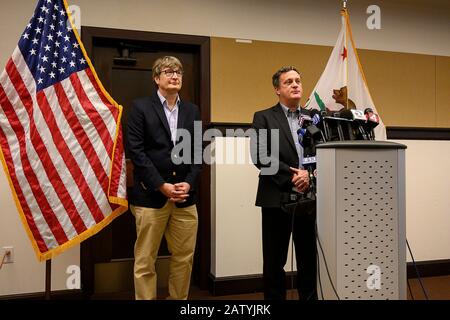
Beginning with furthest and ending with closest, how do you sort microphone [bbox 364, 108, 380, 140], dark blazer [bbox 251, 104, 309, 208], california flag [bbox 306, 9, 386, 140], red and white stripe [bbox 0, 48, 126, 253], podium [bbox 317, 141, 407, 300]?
california flag [bbox 306, 9, 386, 140] < red and white stripe [bbox 0, 48, 126, 253] < dark blazer [bbox 251, 104, 309, 208] < microphone [bbox 364, 108, 380, 140] < podium [bbox 317, 141, 407, 300]

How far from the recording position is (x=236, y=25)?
9.21 ft

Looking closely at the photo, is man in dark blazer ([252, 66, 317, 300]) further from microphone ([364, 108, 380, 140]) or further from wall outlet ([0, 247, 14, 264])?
wall outlet ([0, 247, 14, 264])

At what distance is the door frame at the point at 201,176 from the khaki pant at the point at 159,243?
0.62 m

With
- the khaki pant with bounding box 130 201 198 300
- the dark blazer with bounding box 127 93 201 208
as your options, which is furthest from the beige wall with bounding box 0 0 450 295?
the dark blazer with bounding box 127 93 201 208

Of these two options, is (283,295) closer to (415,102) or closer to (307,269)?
(307,269)

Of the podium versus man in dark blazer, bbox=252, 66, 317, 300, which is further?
man in dark blazer, bbox=252, 66, 317, 300

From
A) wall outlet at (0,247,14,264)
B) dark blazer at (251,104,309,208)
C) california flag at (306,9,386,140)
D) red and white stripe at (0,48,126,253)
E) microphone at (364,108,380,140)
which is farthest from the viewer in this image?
california flag at (306,9,386,140)

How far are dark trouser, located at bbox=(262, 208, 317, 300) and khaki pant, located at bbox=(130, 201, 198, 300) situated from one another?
459 mm

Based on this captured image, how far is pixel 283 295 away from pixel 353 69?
61.5 inches

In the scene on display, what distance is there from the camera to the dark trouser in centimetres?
196

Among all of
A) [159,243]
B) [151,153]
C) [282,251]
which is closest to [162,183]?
[151,153]

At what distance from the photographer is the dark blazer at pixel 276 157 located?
1896mm

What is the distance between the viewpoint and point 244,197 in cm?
280
